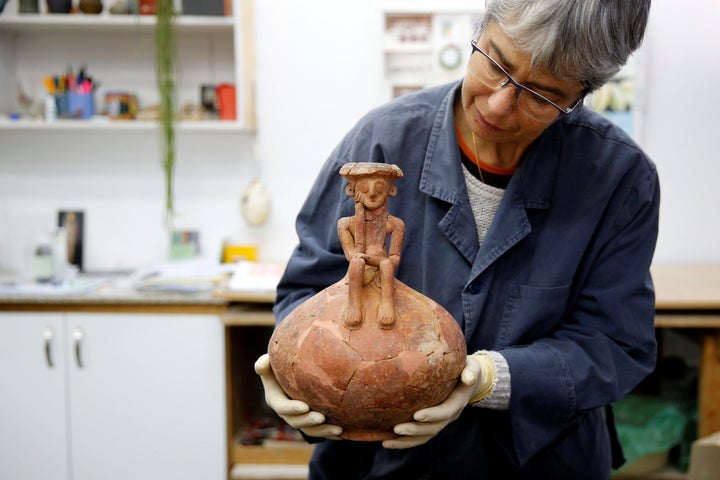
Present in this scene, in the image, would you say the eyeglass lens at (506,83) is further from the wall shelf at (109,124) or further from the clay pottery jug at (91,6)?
the clay pottery jug at (91,6)

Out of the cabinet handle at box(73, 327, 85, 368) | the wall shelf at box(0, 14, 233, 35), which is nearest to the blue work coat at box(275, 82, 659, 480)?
the cabinet handle at box(73, 327, 85, 368)

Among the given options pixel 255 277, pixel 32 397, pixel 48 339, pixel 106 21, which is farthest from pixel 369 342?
pixel 106 21

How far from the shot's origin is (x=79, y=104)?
255 cm

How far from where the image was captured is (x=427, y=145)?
3.97 feet

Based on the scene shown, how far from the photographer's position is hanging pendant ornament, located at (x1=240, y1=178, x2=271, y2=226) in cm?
267

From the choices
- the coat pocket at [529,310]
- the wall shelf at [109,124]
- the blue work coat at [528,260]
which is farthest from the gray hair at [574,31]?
the wall shelf at [109,124]

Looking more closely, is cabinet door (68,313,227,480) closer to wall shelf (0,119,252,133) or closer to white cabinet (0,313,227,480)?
white cabinet (0,313,227,480)

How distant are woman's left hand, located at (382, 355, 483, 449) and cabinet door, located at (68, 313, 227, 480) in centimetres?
136

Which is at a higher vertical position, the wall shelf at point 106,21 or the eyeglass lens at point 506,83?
the wall shelf at point 106,21

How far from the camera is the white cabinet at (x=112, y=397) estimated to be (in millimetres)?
2213

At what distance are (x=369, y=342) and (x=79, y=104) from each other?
212cm

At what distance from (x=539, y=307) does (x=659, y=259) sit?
185cm

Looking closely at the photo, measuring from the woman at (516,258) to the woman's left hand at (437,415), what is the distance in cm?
8

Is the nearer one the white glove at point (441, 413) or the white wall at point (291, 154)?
the white glove at point (441, 413)
